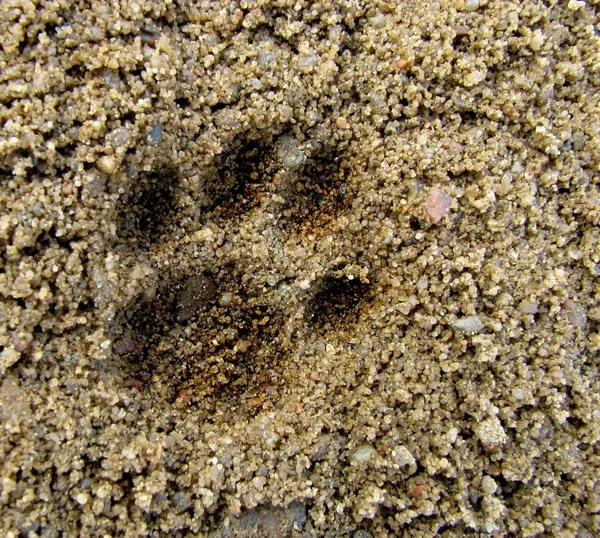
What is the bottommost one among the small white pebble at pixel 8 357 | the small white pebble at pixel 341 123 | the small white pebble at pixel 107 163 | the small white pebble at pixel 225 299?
the small white pebble at pixel 225 299

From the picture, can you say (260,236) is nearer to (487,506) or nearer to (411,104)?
(411,104)

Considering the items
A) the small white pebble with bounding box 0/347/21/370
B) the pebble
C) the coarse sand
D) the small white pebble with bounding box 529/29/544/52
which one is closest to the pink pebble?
the coarse sand

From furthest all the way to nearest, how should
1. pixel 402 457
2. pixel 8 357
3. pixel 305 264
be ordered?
pixel 305 264 < pixel 402 457 < pixel 8 357

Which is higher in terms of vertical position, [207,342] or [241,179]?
[241,179]

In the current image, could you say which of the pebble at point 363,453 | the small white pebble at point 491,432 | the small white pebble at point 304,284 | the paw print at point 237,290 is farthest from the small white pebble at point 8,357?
the small white pebble at point 491,432

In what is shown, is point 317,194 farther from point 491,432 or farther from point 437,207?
point 491,432

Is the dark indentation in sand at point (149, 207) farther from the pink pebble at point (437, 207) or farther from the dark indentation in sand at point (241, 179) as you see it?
the pink pebble at point (437, 207)

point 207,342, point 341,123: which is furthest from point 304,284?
point 341,123
